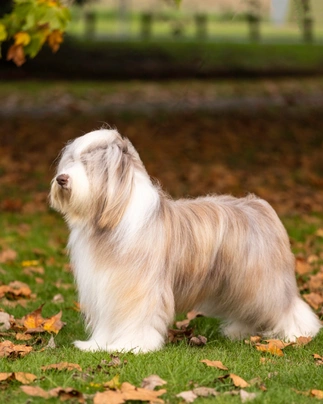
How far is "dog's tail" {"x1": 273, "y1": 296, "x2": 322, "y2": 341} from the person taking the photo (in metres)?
6.10

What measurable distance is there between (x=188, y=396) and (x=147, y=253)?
1.24m

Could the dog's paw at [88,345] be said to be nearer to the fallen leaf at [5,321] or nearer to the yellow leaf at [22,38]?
the fallen leaf at [5,321]

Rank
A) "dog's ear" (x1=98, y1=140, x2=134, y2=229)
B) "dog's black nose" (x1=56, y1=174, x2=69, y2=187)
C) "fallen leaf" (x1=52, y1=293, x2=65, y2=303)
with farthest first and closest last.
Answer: "fallen leaf" (x1=52, y1=293, x2=65, y2=303) → "dog's ear" (x1=98, y1=140, x2=134, y2=229) → "dog's black nose" (x1=56, y1=174, x2=69, y2=187)

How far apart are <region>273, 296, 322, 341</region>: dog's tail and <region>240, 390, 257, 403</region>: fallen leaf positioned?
149cm

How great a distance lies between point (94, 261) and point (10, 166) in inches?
344

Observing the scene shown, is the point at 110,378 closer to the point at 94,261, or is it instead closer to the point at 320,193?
the point at 94,261

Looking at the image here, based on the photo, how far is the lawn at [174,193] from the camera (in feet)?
16.2

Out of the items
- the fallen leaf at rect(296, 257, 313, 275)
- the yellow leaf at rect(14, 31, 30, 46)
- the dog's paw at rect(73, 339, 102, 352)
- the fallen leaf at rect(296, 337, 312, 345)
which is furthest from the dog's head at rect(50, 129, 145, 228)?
the fallen leaf at rect(296, 257, 313, 275)

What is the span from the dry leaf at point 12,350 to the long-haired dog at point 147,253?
0.44m

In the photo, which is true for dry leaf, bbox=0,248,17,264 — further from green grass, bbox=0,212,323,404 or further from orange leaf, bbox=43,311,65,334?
orange leaf, bbox=43,311,65,334

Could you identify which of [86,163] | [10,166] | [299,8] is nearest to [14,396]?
[86,163]

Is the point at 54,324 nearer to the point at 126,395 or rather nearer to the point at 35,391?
the point at 35,391

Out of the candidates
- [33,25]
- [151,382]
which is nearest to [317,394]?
[151,382]

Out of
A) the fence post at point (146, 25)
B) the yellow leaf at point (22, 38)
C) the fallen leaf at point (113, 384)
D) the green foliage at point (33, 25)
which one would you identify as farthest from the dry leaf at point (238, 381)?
the fence post at point (146, 25)
